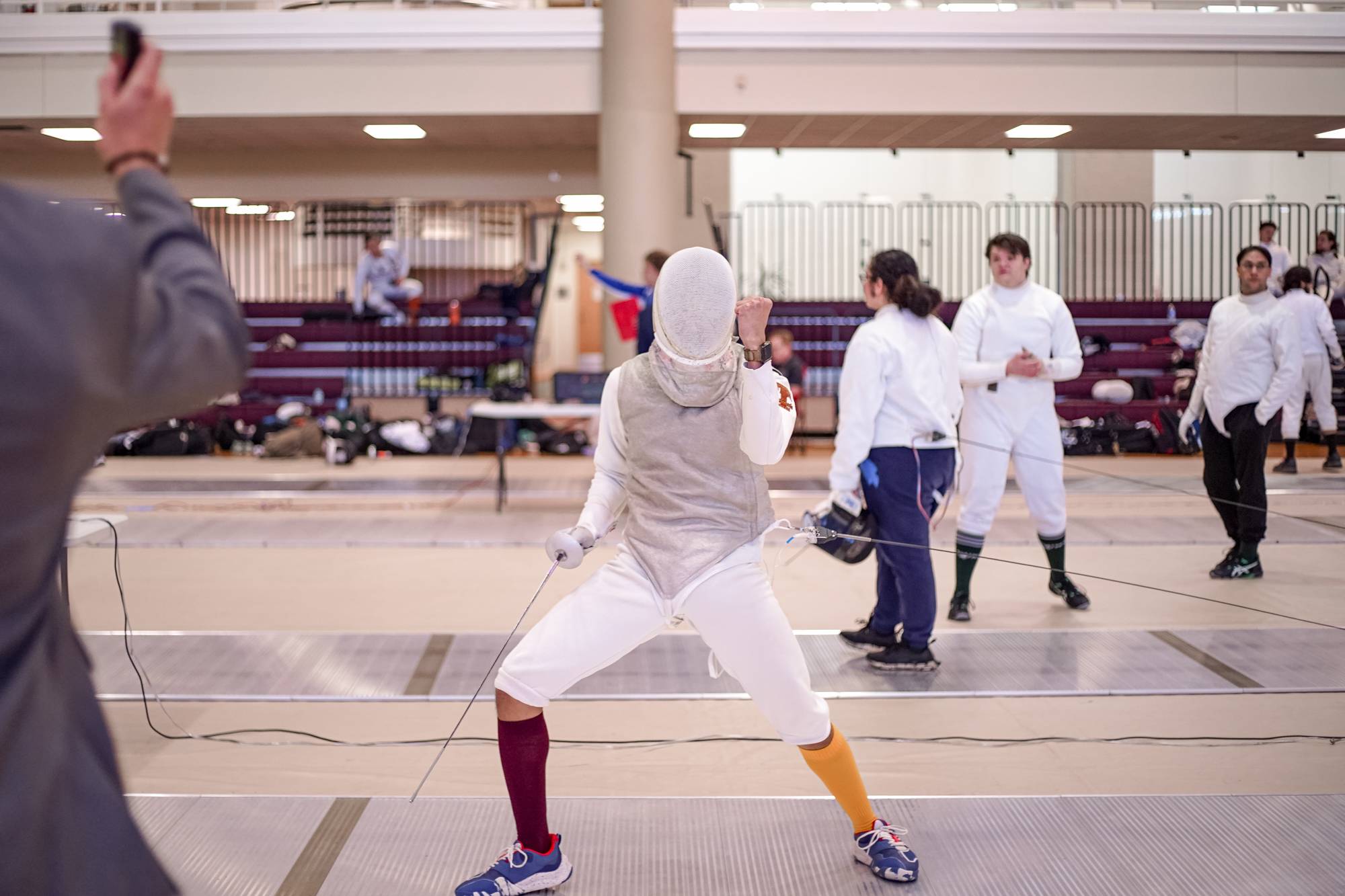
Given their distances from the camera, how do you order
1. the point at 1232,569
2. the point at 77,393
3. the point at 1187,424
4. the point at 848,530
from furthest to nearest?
the point at 1187,424 < the point at 1232,569 < the point at 848,530 < the point at 77,393

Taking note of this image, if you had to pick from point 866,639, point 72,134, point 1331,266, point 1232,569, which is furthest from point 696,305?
point 72,134

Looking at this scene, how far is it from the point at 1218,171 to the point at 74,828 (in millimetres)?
16022

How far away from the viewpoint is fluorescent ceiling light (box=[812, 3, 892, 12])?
9.98m

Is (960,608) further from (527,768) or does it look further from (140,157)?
(140,157)

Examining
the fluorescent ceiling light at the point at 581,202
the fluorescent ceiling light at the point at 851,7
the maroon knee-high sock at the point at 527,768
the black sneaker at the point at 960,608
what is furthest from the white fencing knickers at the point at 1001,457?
the fluorescent ceiling light at the point at 581,202

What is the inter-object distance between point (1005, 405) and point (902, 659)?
54.9 inches

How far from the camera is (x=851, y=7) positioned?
10.1 meters

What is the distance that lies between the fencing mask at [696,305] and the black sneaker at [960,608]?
9.65 ft

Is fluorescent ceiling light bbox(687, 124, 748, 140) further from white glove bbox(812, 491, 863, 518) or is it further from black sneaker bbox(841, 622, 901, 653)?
white glove bbox(812, 491, 863, 518)

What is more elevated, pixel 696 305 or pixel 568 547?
→ pixel 696 305

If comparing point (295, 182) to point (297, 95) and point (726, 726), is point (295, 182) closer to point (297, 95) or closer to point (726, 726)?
point (297, 95)

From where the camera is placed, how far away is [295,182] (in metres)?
12.6

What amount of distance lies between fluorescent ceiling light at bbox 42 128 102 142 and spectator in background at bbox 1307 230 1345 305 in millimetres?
9818

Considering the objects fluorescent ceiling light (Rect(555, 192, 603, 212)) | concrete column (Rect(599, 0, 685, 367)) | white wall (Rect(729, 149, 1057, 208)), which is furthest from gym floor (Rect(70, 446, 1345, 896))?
white wall (Rect(729, 149, 1057, 208))
